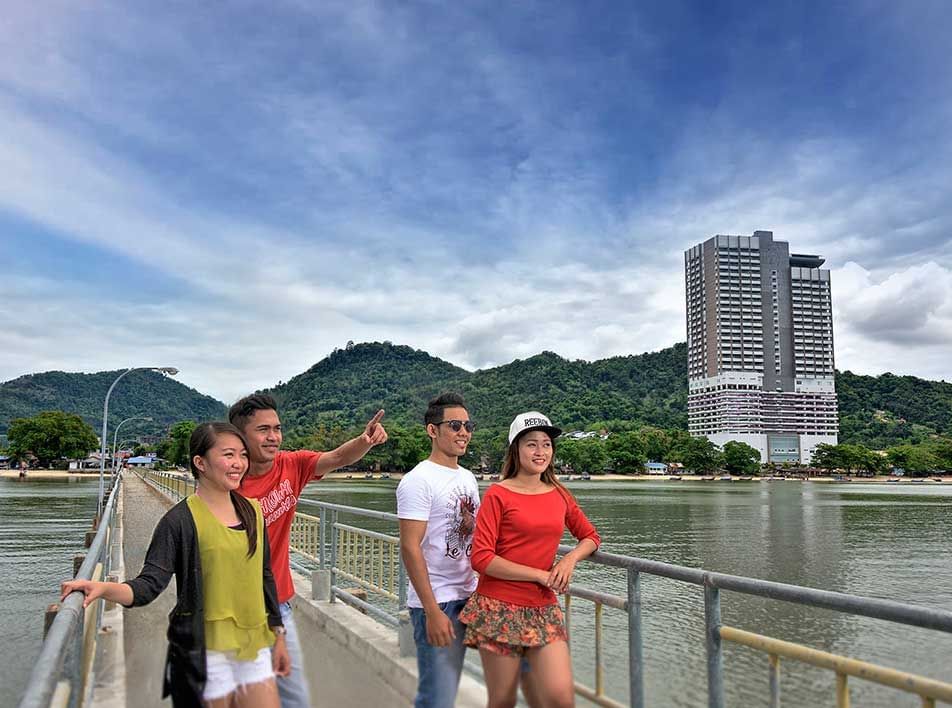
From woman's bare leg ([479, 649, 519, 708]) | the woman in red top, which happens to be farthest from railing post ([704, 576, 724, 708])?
woman's bare leg ([479, 649, 519, 708])

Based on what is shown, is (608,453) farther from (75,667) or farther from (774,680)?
(75,667)

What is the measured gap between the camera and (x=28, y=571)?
16828 mm

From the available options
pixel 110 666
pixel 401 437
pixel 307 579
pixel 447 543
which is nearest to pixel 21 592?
pixel 307 579

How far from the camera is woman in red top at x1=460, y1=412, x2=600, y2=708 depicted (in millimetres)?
2740

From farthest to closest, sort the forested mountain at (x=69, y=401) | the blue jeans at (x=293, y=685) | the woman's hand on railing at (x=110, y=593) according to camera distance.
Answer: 1. the forested mountain at (x=69, y=401)
2. the blue jeans at (x=293, y=685)
3. the woman's hand on railing at (x=110, y=593)

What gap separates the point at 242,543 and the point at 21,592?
48.9 feet

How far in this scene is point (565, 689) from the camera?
2715 millimetres

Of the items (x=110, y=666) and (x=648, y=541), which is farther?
(x=648, y=541)

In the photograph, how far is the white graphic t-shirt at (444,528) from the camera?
2.99m

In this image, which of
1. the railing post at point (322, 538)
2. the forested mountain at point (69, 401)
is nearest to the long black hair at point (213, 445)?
the railing post at point (322, 538)

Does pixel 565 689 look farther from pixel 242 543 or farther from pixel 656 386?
pixel 656 386

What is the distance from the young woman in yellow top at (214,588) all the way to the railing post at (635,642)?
1485 millimetres

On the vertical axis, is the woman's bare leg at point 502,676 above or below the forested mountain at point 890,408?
below

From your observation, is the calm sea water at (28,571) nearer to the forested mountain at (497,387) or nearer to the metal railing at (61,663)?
the metal railing at (61,663)
